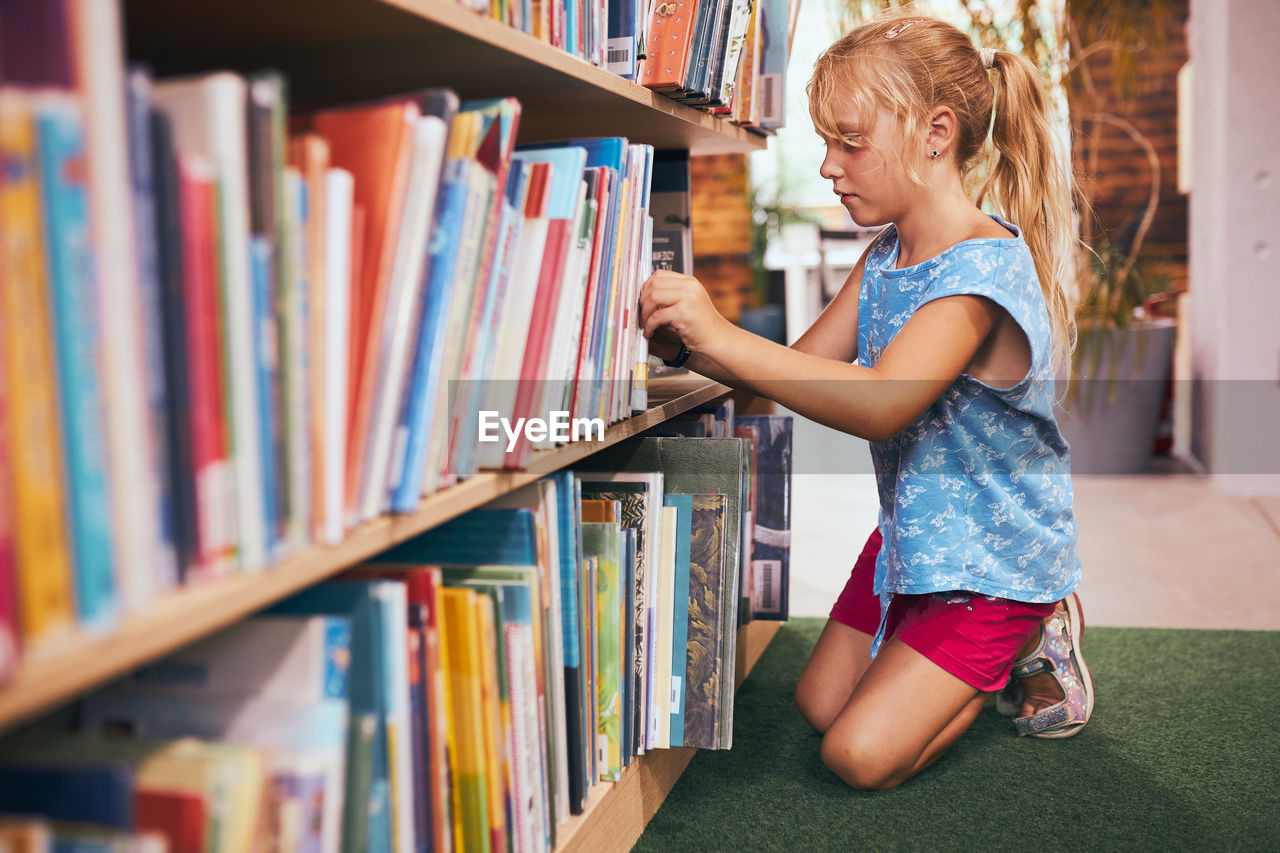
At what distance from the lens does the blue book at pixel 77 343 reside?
40 cm

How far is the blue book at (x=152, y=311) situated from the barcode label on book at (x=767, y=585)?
132cm

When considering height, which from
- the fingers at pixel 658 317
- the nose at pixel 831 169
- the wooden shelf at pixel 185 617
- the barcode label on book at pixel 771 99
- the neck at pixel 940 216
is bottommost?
the wooden shelf at pixel 185 617

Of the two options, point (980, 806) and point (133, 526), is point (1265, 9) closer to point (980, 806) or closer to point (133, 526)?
point (980, 806)

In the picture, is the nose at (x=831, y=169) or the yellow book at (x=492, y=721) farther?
the nose at (x=831, y=169)

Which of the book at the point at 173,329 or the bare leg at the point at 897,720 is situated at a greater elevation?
the book at the point at 173,329

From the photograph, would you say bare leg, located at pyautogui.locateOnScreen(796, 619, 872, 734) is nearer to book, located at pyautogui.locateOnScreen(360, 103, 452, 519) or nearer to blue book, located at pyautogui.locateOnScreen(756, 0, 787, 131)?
blue book, located at pyautogui.locateOnScreen(756, 0, 787, 131)

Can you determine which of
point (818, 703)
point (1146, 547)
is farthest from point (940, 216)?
point (1146, 547)

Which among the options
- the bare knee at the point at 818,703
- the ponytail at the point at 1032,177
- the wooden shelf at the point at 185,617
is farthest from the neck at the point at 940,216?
the wooden shelf at the point at 185,617

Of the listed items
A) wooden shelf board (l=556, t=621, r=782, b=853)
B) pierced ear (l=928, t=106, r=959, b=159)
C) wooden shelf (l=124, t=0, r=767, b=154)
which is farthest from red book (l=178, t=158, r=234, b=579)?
pierced ear (l=928, t=106, r=959, b=159)

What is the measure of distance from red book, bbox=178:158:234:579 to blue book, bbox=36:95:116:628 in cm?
6

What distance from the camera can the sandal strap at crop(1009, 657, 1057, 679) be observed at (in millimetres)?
1458

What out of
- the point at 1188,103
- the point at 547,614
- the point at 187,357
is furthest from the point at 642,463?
the point at 1188,103

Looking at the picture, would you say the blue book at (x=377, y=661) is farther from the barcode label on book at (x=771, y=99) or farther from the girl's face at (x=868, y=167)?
the barcode label on book at (x=771, y=99)

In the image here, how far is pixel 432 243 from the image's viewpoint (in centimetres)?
67
